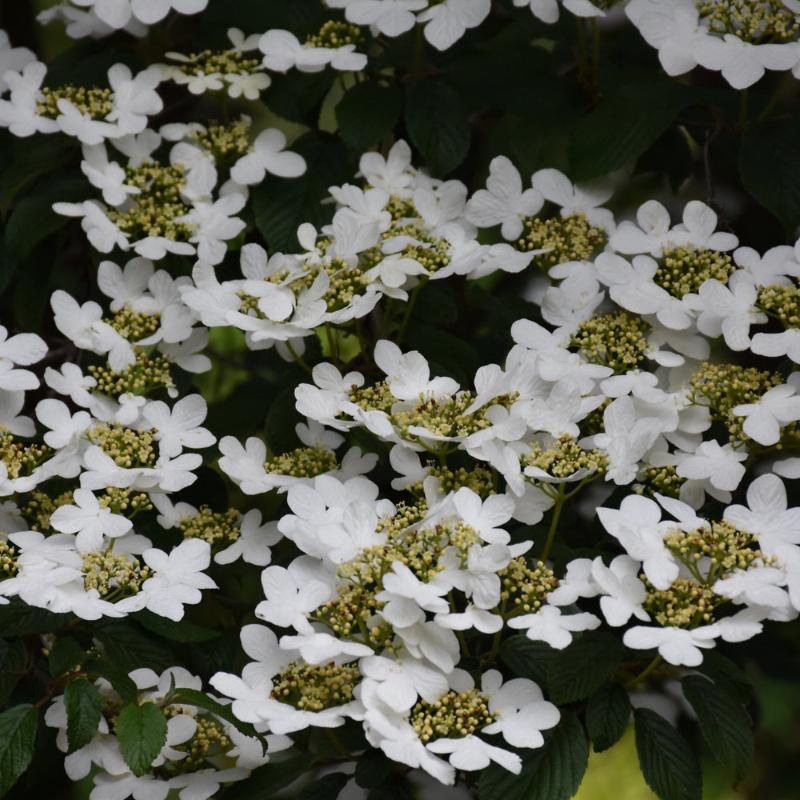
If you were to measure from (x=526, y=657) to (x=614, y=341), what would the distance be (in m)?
0.30

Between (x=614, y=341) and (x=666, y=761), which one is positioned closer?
(x=666, y=761)

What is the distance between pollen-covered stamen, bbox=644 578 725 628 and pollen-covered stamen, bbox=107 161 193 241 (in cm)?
61

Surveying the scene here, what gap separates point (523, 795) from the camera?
92 cm

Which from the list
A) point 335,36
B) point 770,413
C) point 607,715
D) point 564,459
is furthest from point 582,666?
point 335,36

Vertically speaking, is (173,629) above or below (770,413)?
below

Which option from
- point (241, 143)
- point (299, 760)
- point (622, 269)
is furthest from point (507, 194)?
point (299, 760)

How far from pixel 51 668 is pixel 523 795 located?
0.39 meters

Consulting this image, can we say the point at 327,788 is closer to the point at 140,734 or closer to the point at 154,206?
the point at 140,734

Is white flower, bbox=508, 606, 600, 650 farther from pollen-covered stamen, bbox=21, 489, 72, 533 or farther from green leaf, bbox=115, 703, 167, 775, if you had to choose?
pollen-covered stamen, bbox=21, 489, 72, 533

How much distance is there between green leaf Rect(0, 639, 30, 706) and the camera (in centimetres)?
102

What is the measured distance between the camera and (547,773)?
0.93 m

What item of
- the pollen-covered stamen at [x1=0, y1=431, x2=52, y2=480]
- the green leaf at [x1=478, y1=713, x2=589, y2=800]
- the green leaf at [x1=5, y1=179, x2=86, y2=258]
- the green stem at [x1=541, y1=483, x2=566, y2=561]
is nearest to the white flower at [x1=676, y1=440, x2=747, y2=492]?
the green stem at [x1=541, y1=483, x2=566, y2=561]

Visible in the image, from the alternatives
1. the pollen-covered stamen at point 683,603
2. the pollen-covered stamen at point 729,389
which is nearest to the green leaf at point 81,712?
A: the pollen-covered stamen at point 683,603

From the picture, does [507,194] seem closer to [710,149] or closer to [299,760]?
[710,149]
